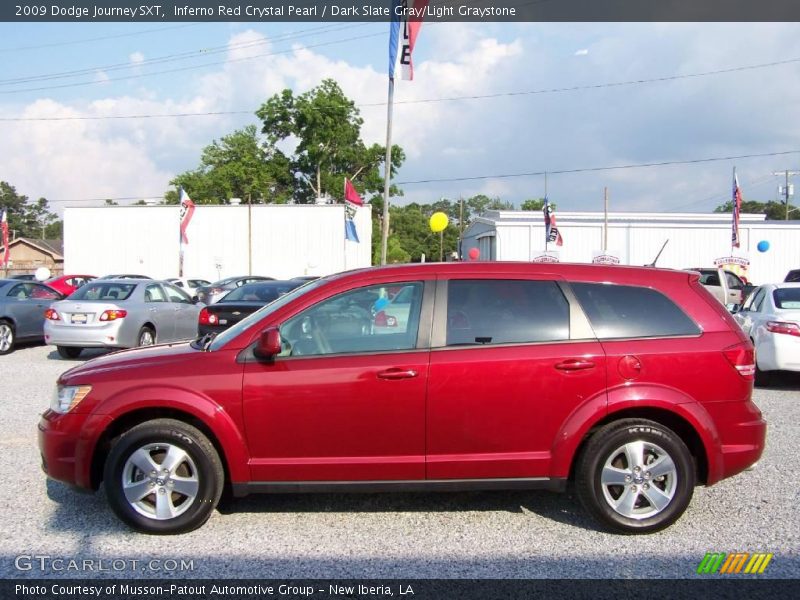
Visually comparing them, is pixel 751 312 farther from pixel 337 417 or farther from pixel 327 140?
pixel 327 140

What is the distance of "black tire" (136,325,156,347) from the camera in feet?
39.7

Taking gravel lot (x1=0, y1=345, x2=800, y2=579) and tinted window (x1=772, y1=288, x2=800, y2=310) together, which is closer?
gravel lot (x1=0, y1=345, x2=800, y2=579)

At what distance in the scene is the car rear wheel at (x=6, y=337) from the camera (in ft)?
43.7

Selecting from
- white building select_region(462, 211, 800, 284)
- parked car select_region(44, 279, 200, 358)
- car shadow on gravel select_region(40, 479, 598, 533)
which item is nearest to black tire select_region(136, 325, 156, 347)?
parked car select_region(44, 279, 200, 358)

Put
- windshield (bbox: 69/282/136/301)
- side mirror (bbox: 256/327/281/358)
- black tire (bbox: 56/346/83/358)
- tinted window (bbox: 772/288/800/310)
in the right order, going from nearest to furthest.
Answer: side mirror (bbox: 256/327/281/358), tinted window (bbox: 772/288/800/310), windshield (bbox: 69/282/136/301), black tire (bbox: 56/346/83/358)

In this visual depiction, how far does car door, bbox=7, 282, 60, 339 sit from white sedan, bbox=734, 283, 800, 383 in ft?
44.3

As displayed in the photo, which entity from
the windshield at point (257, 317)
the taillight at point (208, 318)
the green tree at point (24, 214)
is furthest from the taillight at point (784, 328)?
the green tree at point (24, 214)

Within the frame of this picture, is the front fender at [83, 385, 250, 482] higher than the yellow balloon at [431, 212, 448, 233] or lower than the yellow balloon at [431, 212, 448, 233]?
lower

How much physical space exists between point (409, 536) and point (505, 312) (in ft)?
5.22

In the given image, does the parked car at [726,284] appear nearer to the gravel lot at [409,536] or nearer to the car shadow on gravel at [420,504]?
the gravel lot at [409,536]

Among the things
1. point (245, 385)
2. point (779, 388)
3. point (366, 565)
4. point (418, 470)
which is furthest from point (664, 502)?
point (779, 388)

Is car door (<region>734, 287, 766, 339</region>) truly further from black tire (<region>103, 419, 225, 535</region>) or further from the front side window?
black tire (<region>103, 419, 225, 535</region>)

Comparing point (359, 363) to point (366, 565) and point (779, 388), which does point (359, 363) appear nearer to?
point (366, 565)

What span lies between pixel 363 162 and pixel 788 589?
61491 mm
